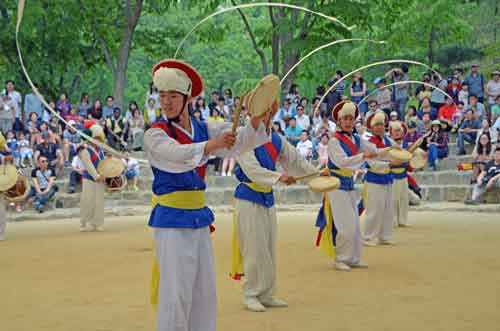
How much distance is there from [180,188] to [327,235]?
4.51 meters

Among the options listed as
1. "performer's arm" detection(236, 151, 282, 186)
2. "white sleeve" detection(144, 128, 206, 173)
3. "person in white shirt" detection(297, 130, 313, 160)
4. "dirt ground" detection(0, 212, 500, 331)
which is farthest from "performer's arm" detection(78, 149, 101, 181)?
"white sleeve" detection(144, 128, 206, 173)

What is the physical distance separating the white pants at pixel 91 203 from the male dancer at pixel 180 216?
9.96 meters

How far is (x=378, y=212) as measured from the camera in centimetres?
1188

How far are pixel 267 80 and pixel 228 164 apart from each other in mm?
15642

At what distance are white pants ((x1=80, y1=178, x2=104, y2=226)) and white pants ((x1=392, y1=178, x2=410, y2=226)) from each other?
5.40m

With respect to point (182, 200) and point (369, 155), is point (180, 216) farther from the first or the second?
point (369, 155)

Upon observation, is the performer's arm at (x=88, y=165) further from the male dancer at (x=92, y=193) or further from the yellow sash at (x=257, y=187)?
the yellow sash at (x=257, y=187)

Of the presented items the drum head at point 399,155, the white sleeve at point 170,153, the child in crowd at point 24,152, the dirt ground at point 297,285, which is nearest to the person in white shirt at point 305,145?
the dirt ground at point 297,285

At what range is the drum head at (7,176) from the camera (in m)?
13.1

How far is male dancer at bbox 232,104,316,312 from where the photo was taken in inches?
287

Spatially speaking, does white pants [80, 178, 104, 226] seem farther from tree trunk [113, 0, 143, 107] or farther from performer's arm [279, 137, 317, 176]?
tree trunk [113, 0, 143, 107]

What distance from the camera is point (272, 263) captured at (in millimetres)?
7371

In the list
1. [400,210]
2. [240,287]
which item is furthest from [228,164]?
[240,287]

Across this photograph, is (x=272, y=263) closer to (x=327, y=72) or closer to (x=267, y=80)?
(x=267, y=80)
